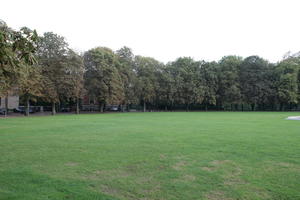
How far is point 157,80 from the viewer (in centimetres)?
4931

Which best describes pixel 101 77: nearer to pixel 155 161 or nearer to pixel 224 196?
pixel 155 161

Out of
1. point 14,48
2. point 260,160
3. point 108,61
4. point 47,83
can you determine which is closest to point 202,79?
point 108,61

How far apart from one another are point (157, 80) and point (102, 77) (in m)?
14.5

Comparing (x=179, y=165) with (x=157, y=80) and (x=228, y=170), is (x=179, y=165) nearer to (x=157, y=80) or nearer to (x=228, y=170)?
(x=228, y=170)

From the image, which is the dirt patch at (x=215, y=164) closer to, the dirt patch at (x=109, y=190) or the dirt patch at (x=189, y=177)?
the dirt patch at (x=189, y=177)

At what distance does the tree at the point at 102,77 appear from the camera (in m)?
38.3

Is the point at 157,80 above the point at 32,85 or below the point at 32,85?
above

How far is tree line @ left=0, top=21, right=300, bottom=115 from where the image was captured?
3344 centimetres

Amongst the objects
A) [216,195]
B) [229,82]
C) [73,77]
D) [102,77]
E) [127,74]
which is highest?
[127,74]

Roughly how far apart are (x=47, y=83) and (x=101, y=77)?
9.72 meters

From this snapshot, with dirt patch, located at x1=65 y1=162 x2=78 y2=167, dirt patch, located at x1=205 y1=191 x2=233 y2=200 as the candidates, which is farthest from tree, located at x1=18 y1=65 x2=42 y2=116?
dirt patch, located at x1=205 y1=191 x2=233 y2=200

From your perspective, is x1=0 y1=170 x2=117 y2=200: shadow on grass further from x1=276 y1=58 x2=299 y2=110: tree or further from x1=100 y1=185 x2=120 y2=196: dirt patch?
x1=276 y1=58 x2=299 y2=110: tree

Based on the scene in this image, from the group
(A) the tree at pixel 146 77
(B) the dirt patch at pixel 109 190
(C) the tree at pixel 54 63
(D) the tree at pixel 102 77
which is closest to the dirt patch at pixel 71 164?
(B) the dirt patch at pixel 109 190

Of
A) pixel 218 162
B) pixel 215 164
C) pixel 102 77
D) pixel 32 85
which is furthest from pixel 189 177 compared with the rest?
pixel 102 77
